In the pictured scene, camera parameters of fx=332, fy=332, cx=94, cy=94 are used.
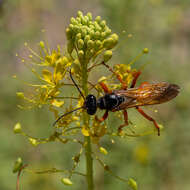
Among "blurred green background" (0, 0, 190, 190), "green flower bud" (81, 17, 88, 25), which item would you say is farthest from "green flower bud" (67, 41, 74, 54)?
"blurred green background" (0, 0, 190, 190)

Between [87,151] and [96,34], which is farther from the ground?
[96,34]

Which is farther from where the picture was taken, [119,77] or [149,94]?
[149,94]

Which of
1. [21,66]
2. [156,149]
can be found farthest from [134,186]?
[21,66]

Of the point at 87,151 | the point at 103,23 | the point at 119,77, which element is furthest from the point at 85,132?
the point at 103,23

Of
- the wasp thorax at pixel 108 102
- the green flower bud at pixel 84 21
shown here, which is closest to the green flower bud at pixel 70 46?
the green flower bud at pixel 84 21

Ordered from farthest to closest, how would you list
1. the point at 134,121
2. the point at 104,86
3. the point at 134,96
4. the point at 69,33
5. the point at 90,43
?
the point at 134,121 → the point at 134,96 → the point at 104,86 → the point at 69,33 → the point at 90,43

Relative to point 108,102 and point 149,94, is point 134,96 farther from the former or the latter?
point 108,102

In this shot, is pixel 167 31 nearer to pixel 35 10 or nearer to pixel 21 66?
pixel 35 10
